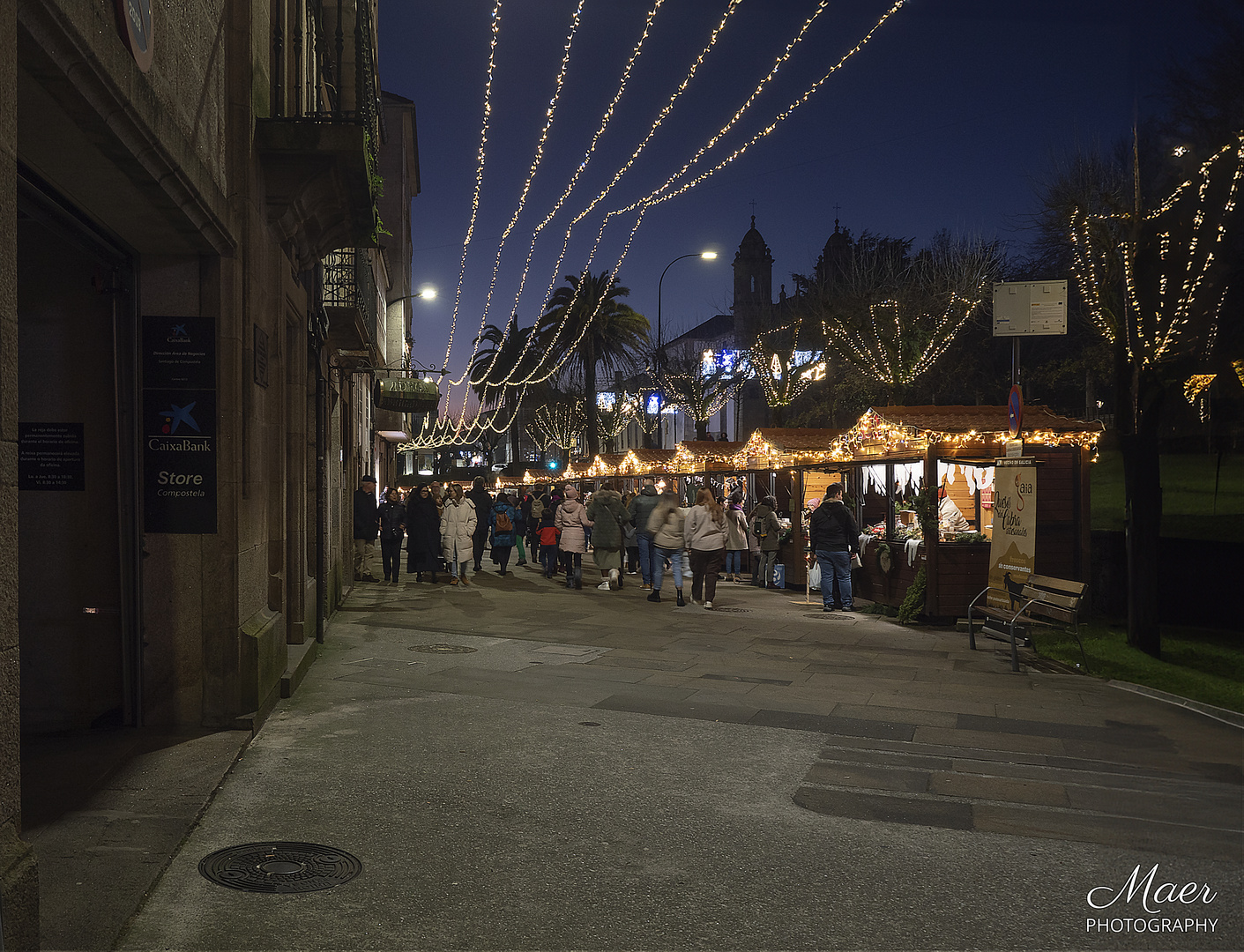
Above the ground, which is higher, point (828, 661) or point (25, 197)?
point (25, 197)

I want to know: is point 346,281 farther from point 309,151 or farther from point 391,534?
point 309,151

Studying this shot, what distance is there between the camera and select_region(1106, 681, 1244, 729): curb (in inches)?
316

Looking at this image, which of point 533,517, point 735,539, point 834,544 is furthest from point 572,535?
point 533,517

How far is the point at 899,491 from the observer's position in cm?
1902

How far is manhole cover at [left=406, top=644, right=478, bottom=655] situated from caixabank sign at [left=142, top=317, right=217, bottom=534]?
4.30m

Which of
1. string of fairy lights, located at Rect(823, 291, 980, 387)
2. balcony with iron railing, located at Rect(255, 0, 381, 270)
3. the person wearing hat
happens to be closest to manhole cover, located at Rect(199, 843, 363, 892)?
balcony with iron railing, located at Rect(255, 0, 381, 270)

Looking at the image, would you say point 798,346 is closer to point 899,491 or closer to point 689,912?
point 899,491

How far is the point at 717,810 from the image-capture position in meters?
5.58

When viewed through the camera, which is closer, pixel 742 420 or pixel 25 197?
pixel 25 197

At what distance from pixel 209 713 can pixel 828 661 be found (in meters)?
6.14

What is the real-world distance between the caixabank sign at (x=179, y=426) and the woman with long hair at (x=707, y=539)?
9.84 meters

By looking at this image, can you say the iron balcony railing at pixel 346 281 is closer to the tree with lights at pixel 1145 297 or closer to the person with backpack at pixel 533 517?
the person with backpack at pixel 533 517

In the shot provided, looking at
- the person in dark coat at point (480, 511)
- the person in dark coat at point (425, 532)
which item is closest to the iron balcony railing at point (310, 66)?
the person in dark coat at point (425, 532)

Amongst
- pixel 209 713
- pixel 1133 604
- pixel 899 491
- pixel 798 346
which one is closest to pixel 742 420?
pixel 798 346
